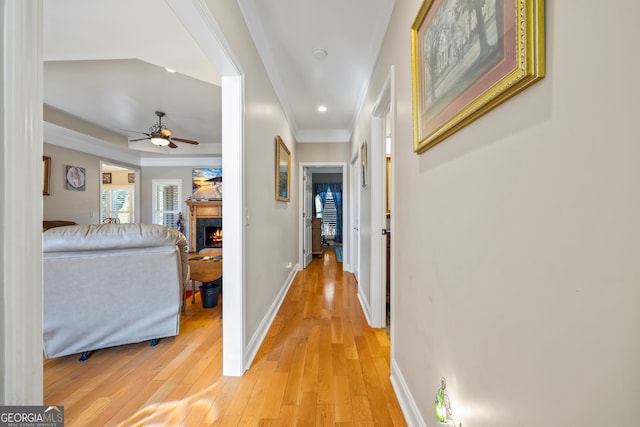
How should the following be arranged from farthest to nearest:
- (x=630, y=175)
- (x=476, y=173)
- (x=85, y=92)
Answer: (x=85, y=92) → (x=476, y=173) → (x=630, y=175)

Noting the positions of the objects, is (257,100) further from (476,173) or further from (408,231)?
(476,173)

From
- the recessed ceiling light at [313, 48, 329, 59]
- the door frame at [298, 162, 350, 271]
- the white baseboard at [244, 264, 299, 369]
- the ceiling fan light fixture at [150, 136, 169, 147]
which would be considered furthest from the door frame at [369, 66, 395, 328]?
the ceiling fan light fixture at [150, 136, 169, 147]

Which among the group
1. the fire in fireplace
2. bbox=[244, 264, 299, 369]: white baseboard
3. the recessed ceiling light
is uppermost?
the recessed ceiling light

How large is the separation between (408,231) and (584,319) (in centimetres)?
95

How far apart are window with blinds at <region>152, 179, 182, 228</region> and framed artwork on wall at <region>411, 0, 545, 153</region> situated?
6.90 m

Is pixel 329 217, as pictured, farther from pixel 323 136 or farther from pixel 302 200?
pixel 323 136

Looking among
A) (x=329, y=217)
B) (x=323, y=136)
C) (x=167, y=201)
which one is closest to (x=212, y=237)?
(x=167, y=201)

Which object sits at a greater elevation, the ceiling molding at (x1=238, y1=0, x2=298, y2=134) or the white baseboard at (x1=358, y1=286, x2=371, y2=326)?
the ceiling molding at (x1=238, y1=0, x2=298, y2=134)

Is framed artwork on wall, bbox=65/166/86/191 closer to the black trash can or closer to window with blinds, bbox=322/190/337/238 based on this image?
the black trash can

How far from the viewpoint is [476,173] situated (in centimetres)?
79

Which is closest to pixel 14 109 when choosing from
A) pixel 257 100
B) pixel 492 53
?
pixel 492 53

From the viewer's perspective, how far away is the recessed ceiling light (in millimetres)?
2332

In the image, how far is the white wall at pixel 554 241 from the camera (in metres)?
0.40

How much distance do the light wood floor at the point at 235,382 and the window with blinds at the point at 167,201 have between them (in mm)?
5132
